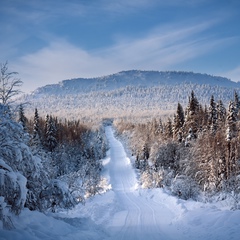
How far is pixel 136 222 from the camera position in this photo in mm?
16422

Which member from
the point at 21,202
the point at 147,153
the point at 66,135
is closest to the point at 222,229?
the point at 21,202

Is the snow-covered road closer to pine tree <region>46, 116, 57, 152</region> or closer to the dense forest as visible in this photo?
A: the dense forest

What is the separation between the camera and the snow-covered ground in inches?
390

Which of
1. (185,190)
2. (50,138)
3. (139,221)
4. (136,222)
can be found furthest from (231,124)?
(50,138)

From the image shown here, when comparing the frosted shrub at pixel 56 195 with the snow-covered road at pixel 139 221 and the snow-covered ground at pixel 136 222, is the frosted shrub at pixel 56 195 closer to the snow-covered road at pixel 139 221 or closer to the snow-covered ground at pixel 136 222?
the snow-covered ground at pixel 136 222

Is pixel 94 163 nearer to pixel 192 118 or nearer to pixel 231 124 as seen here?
pixel 192 118

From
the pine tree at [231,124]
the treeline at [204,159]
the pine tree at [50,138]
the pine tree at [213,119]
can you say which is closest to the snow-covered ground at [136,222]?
the treeline at [204,159]

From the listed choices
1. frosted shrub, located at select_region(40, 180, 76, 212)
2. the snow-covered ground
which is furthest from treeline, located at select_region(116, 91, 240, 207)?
frosted shrub, located at select_region(40, 180, 76, 212)

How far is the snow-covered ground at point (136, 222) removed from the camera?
990 cm

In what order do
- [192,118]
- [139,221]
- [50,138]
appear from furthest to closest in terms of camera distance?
1. [50,138]
2. [192,118]
3. [139,221]

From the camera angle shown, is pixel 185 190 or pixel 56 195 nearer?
pixel 56 195

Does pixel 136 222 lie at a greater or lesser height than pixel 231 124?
lesser

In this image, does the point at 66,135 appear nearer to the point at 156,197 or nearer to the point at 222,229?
the point at 156,197

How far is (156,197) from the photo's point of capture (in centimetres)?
2567
